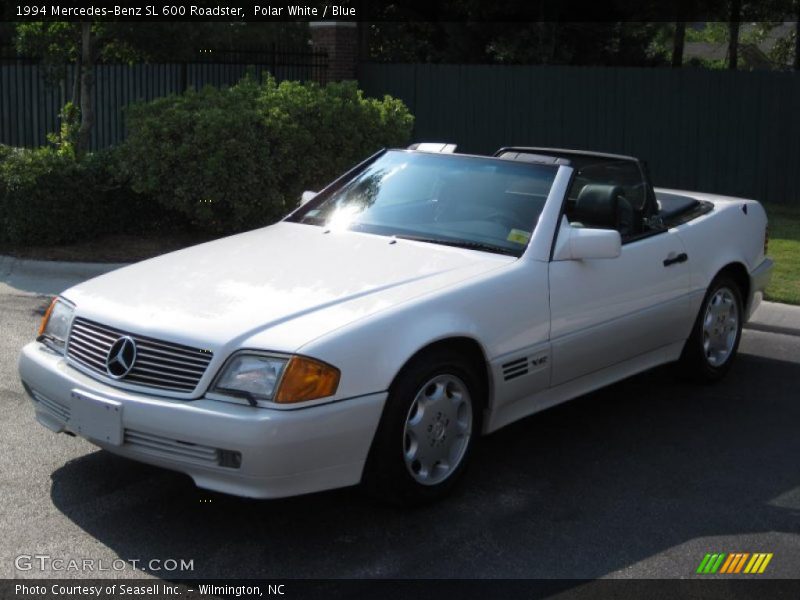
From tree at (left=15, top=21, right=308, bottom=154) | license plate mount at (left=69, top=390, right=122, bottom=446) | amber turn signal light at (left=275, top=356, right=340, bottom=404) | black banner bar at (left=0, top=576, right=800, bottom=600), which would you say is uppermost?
tree at (left=15, top=21, right=308, bottom=154)

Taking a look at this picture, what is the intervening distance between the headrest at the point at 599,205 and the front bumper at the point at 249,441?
7.41ft

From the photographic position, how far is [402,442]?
4730mm

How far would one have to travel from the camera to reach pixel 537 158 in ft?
22.8

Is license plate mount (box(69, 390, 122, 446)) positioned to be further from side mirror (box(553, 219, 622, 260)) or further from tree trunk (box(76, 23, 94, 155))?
tree trunk (box(76, 23, 94, 155))

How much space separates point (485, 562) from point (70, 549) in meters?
1.65

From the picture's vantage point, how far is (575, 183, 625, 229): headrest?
20.6 ft

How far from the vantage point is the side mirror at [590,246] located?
561 cm

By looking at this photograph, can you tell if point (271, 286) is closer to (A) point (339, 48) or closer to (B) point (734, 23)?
(A) point (339, 48)

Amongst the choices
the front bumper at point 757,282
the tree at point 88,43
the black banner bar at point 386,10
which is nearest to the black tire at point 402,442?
the front bumper at point 757,282

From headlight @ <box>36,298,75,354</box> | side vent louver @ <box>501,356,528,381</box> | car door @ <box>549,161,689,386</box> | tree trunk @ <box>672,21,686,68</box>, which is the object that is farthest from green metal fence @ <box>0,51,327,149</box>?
Result: side vent louver @ <box>501,356,528,381</box>

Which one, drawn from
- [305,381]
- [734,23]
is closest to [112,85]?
[734,23]

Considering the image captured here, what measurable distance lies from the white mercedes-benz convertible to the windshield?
0.04ft

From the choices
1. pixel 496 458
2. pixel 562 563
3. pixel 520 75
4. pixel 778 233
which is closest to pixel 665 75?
pixel 520 75

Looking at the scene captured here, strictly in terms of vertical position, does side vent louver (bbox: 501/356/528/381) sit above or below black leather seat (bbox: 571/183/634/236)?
below
